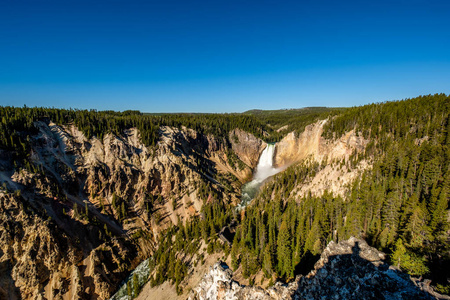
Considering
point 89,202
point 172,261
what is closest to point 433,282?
point 172,261

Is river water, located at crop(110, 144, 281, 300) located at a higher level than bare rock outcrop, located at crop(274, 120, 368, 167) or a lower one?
lower

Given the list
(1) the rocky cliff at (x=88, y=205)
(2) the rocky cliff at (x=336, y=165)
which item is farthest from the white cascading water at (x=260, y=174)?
(2) the rocky cliff at (x=336, y=165)

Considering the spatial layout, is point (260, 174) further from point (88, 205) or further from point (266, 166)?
point (88, 205)

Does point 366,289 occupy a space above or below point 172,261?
above

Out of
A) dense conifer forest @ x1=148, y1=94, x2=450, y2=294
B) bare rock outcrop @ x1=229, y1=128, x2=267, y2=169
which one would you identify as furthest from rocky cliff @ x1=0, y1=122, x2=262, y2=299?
bare rock outcrop @ x1=229, y1=128, x2=267, y2=169

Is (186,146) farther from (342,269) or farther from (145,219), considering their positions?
(342,269)

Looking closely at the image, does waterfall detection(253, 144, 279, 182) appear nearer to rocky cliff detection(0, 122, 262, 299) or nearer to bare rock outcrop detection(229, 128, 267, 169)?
bare rock outcrop detection(229, 128, 267, 169)

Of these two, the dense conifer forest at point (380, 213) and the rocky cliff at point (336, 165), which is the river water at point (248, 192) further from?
the rocky cliff at point (336, 165)
